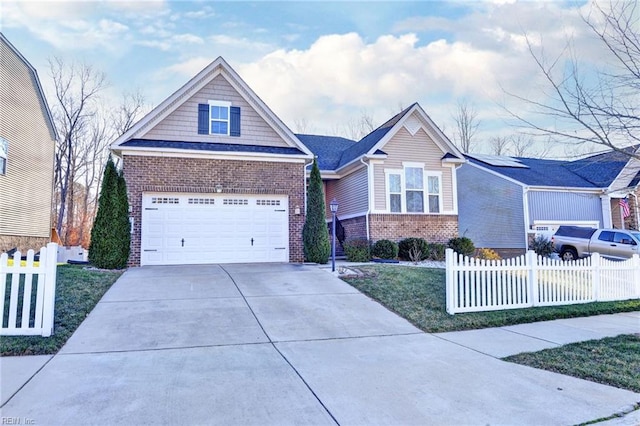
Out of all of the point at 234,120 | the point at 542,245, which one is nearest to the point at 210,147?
the point at 234,120

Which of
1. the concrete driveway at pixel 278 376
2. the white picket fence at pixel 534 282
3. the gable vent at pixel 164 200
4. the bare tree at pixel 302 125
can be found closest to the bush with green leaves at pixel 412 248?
the white picket fence at pixel 534 282

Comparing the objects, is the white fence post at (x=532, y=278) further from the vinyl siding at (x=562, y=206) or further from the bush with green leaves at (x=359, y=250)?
the vinyl siding at (x=562, y=206)

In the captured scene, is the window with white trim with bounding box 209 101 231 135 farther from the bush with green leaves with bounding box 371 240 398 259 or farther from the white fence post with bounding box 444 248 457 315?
the white fence post with bounding box 444 248 457 315

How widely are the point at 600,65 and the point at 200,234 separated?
1120 cm

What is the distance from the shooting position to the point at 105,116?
31.3 m

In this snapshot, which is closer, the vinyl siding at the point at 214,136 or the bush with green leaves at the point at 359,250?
the vinyl siding at the point at 214,136

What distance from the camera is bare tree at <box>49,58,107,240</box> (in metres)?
28.5

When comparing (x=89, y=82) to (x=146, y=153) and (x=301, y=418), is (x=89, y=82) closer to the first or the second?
(x=146, y=153)

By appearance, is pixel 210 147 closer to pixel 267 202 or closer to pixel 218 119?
pixel 218 119

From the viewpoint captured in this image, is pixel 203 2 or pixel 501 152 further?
pixel 501 152

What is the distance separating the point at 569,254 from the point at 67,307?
18.4 m

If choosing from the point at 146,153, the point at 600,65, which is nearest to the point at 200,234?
the point at 146,153

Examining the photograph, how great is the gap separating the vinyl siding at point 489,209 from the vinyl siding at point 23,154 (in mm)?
20026

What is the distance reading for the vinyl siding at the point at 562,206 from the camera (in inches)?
802
